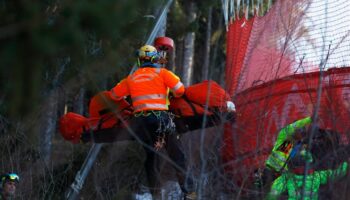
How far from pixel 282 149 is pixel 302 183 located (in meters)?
1.43

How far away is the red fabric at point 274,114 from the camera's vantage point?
5016mm

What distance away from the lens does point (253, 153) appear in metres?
4.77

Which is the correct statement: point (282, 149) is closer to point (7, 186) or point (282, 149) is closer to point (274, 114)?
point (274, 114)

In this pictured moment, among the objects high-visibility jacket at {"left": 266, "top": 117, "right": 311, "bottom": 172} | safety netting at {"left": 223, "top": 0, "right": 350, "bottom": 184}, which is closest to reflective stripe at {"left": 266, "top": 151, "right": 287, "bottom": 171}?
high-visibility jacket at {"left": 266, "top": 117, "right": 311, "bottom": 172}

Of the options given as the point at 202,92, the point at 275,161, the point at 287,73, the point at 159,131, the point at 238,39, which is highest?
the point at 238,39

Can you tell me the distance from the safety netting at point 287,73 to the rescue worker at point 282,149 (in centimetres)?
8

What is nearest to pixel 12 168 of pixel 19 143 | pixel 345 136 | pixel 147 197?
pixel 19 143

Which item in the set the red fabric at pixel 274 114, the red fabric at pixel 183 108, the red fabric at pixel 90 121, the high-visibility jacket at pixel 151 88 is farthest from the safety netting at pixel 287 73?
the red fabric at pixel 90 121

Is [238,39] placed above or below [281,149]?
above

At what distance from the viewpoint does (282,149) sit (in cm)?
610

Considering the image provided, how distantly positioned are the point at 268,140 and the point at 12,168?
278 cm

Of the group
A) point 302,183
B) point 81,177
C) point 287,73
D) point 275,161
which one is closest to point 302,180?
point 302,183

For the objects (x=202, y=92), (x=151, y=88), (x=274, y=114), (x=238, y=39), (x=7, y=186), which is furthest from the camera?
(x=238, y=39)

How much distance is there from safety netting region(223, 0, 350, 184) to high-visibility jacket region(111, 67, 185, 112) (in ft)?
A: 2.01
